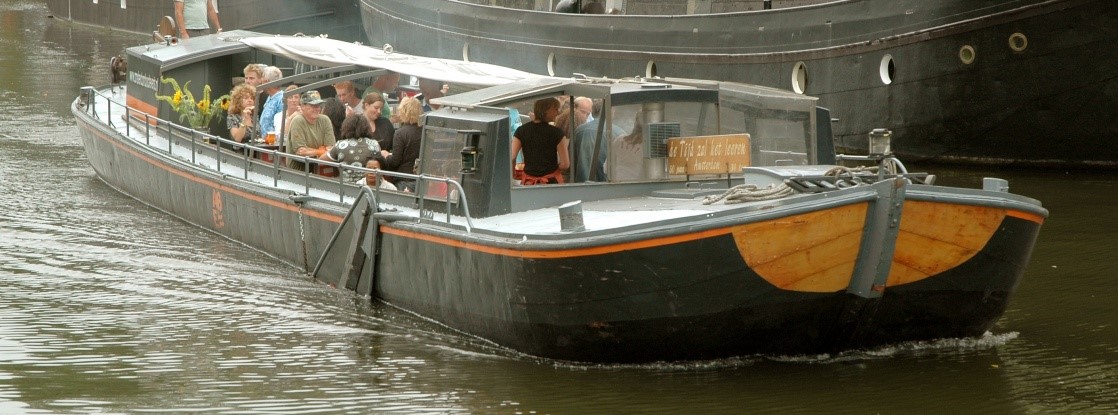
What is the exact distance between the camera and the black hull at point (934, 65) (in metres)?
18.2

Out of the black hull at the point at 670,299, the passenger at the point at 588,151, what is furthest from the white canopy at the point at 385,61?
the black hull at the point at 670,299

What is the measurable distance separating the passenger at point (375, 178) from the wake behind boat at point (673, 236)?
21 cm

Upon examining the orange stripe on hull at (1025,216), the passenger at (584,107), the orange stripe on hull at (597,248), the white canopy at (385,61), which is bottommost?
the orange stripe on hull at (597,248)

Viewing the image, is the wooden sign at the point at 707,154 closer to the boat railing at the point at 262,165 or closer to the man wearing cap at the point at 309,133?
the boat railing at the point at 262,165

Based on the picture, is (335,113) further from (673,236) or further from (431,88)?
(673,236)

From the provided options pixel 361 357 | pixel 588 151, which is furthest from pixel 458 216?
pixel 361 357

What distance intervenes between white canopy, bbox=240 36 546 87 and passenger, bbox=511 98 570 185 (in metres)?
1.56

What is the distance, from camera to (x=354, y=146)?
41.9ft

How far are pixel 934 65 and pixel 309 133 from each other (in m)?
8.79

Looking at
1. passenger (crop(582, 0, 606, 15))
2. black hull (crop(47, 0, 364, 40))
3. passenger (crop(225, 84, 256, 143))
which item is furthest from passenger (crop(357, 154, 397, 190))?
black hull (crop(47, 0, 364, 40))

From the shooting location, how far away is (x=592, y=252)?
29.4 ft

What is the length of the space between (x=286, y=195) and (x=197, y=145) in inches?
127

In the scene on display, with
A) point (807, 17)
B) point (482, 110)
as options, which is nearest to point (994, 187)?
point (482, 110)

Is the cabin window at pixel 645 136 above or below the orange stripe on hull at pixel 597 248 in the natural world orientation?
above
